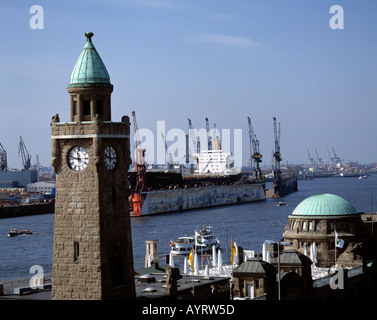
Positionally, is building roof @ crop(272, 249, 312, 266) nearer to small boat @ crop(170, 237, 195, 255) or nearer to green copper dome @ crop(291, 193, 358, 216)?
green copper dome @ crop(291, 193, 358, 216)

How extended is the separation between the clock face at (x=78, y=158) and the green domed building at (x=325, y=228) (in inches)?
1164

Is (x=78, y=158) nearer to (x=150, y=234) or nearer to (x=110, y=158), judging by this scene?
(x=110, y=158)

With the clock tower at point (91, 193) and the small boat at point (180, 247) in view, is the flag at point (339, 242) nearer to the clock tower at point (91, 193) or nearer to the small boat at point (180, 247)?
the clock tower at point (91, 193)

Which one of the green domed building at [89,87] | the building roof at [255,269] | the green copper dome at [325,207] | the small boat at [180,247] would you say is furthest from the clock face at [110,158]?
the small boat at [180,247]

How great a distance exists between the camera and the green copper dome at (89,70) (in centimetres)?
2814

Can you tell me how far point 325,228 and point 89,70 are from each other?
30655 mm

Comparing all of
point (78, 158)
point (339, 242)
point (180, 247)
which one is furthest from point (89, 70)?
point (180, 247)

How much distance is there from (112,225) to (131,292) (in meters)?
2.51

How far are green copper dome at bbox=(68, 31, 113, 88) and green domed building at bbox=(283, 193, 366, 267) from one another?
97.0 feet

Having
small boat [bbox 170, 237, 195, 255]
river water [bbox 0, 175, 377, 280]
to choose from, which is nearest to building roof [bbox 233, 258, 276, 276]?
river water [bbox 0, 175, 377, 280]

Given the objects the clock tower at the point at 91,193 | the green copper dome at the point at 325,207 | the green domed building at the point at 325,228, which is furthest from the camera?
the green copper dome at the point at 325,207

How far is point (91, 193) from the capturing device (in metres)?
27.5

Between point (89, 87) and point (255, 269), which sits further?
point (255, 269)
